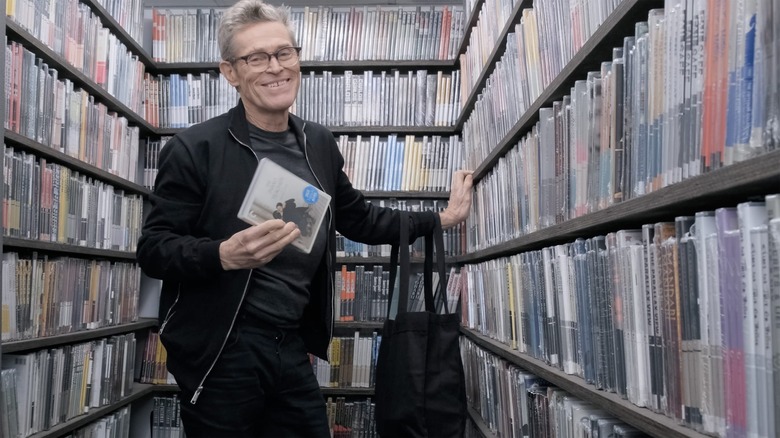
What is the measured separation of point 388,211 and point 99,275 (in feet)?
4.32

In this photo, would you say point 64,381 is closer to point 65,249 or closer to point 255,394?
point 65,249

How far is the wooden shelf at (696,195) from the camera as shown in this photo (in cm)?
66

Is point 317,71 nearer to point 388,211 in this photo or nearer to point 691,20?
point 388,211

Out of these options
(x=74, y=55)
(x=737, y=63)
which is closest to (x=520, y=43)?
(x=737, y=63)

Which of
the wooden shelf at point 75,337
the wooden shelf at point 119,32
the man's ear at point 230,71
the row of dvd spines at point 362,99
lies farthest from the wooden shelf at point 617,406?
the wooden shelf at point 119,32

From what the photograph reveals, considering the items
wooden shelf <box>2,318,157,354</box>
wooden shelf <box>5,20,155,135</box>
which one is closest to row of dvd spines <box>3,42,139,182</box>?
wooden shelf <box>5,20,155,135</box>

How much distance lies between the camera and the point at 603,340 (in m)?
1.15

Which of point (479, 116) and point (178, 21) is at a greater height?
point (178, 21)

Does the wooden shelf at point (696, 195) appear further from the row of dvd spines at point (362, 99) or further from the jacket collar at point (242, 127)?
the row of dvd spines at point (362, 99)

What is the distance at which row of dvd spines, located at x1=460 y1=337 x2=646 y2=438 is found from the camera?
1218 millimetres

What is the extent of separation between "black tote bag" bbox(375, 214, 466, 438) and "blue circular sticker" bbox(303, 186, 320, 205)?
0.42 m

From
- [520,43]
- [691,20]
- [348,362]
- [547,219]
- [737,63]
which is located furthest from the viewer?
[348,362]

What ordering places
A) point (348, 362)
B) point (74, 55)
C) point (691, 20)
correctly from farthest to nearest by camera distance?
point (348, 362) → point (74, 55) → point (691, 20)

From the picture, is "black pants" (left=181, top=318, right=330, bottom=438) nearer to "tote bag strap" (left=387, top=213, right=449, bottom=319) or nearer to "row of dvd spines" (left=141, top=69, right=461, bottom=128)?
"tote bag strap" (left=387, top=213, right=449, bottom=319)
